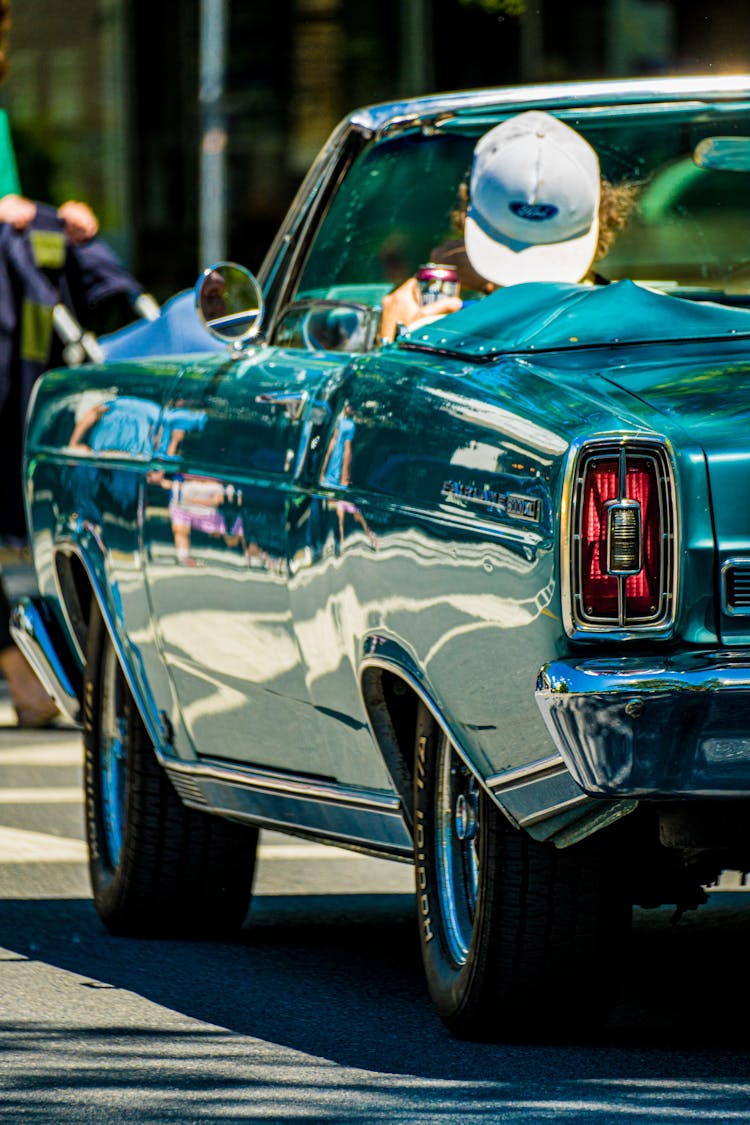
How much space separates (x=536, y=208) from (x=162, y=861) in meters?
1.68

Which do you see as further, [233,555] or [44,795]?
[44,795]

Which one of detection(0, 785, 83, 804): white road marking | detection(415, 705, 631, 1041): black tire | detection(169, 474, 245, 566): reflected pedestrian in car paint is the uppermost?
detection(169, 474, 245, 566): reflected pedestrian in car paint

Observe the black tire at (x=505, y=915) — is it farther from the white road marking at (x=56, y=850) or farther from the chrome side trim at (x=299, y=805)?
the white road marking at (x=56, y=850)

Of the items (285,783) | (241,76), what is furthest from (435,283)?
(241,76)

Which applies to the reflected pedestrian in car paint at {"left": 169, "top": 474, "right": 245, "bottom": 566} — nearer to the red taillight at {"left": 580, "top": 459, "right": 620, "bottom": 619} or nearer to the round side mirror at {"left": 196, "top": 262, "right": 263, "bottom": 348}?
the round side mirror at {"left": 196, "top": 262, "right": 263, "bottom": 348}

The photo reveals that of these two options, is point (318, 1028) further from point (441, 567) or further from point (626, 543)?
point (626, 543)

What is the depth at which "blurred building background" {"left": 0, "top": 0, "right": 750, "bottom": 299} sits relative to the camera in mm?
28125

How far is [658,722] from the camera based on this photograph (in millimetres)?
4004

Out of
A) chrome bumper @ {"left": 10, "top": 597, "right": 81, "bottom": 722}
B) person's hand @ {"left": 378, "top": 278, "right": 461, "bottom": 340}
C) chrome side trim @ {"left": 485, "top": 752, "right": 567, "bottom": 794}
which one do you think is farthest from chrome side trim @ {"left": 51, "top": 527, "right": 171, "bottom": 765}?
chrome side trim @ {"left": 485, "top": 752, "right": 567, "bottom": 794}

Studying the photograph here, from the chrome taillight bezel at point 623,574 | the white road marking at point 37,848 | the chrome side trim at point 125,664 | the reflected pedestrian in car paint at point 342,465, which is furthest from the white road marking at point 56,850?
the chrome taillight bezel at point 623,574

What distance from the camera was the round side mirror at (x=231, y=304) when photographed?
6.00 meters

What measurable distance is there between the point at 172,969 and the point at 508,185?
177cm

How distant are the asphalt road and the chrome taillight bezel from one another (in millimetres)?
743

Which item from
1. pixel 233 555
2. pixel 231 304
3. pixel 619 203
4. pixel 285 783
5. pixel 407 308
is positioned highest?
pixel 619 203
